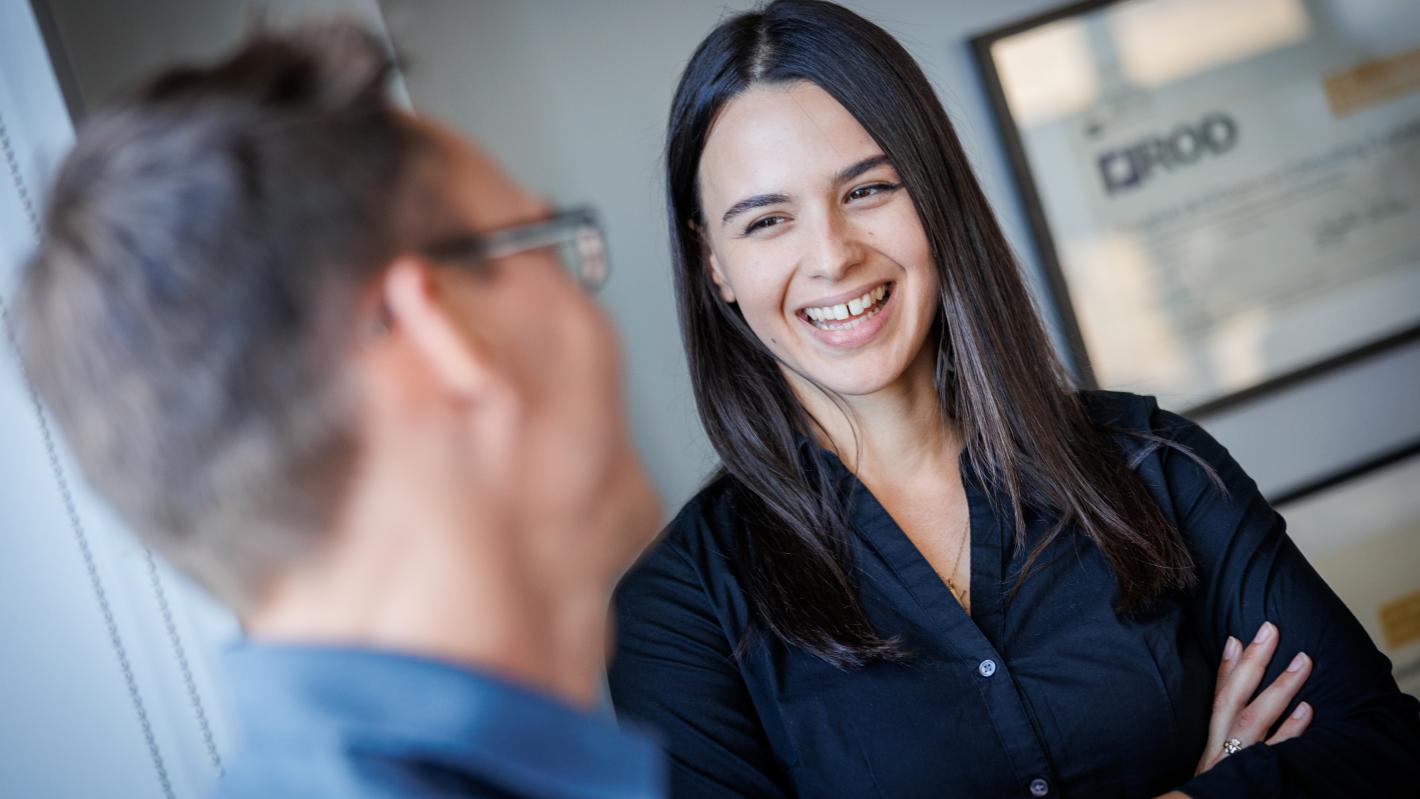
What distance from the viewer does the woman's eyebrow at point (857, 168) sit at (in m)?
1.63

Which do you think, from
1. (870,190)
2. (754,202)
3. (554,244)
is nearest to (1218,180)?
(870,190)

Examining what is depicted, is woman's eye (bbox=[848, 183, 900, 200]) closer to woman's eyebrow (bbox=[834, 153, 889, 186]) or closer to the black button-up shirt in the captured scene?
woman's eyebrow (bbox=[834, 153, 889, 186])

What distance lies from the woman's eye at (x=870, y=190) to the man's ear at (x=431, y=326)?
104 cm

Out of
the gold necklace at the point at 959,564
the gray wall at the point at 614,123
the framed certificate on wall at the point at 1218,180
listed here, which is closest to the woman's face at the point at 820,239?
the gold necklace at the point at 959,564

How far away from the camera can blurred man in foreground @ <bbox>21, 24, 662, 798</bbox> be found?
656 mm

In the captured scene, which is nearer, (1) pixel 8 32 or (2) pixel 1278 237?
(1) pixel 8 32

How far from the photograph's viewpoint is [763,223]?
168 centimetres

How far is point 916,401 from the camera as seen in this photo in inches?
70.1

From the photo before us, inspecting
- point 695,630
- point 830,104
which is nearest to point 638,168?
point 830,104

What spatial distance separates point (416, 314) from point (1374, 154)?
9.18 feet

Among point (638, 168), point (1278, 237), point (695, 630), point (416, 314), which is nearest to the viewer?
point (416, 314)

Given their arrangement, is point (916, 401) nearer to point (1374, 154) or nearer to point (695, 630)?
point (695, 630)

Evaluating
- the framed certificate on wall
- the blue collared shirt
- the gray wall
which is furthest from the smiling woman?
the framed certificate on wall

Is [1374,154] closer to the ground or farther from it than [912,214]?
closer to the ground
